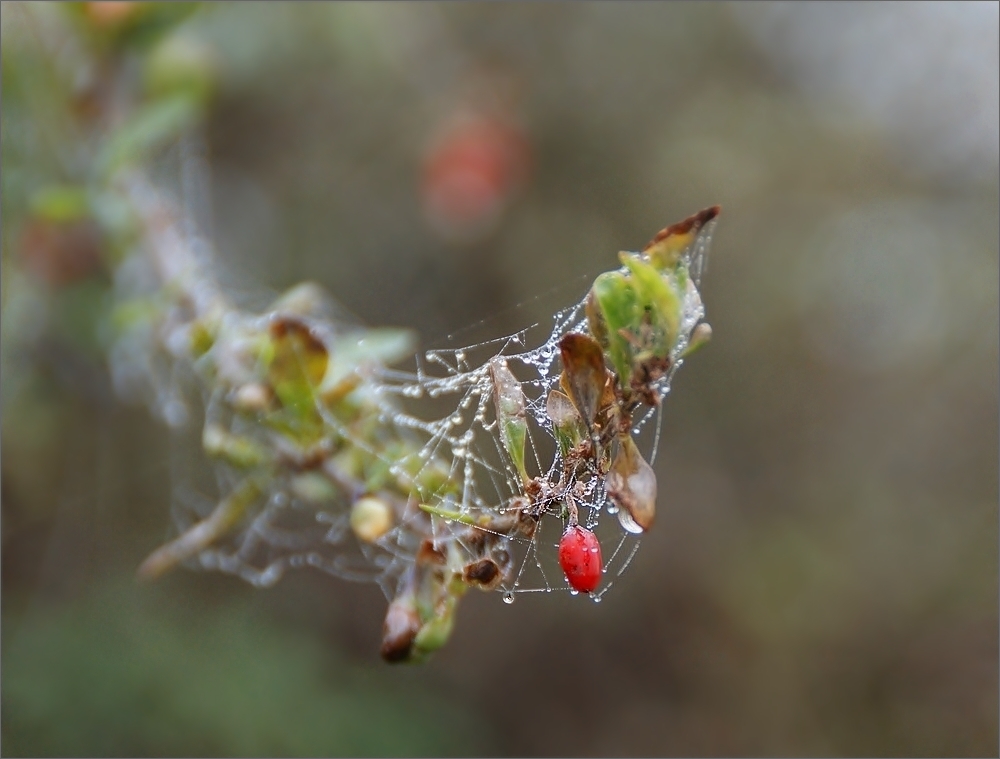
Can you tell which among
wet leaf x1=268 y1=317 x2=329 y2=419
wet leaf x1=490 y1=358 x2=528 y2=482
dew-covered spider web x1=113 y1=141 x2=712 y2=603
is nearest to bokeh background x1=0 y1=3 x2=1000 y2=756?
dew-covered spider web x1=113 y1=141 x2=712 y2=603

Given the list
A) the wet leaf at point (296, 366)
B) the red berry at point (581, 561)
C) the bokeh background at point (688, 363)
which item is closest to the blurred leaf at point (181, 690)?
the bokeh background at point (688, 363)

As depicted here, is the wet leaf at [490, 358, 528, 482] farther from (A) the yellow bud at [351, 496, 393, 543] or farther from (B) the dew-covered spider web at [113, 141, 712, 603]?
(A) the yellow bud at [351, 496, 393, 543]

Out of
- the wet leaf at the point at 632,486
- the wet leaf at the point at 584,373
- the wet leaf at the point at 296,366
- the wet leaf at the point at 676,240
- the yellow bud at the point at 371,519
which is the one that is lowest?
the wet leaf at the point at 632,486

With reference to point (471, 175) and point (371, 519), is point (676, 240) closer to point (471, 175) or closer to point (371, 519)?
point (371, 519)

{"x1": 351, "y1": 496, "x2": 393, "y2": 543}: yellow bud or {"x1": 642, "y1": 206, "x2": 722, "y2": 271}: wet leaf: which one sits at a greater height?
{"x1": 642, "y1": 206, "x2": 722, "y2": 271}: wet leaf

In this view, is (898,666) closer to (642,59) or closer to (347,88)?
(642,59)

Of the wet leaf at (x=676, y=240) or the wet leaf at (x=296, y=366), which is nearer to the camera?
the wet leaf at (x=676, y=240)

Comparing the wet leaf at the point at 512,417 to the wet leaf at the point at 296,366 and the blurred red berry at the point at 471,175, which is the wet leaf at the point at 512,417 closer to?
the wet leaf at the point at 296,366
